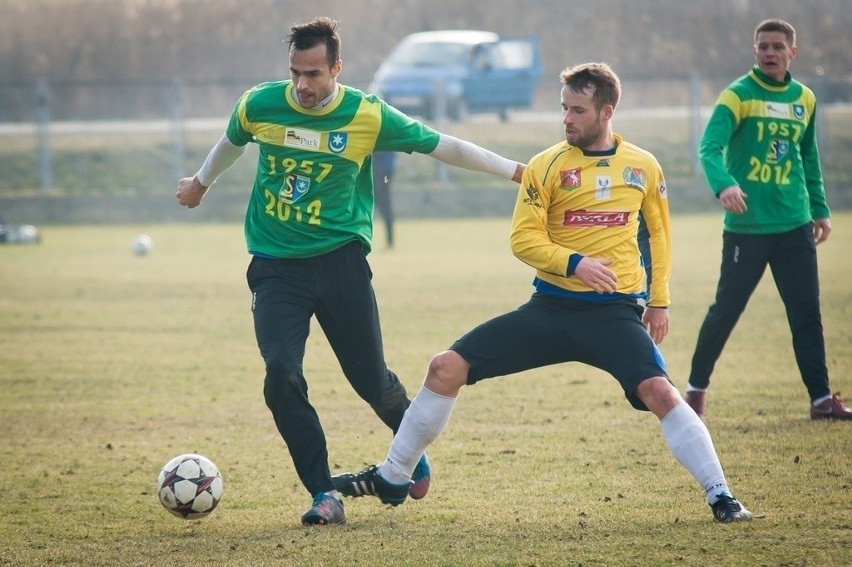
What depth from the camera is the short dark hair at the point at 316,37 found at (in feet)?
18.5

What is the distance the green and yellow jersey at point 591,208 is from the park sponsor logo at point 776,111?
7.20ft

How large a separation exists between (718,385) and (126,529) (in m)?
4.70

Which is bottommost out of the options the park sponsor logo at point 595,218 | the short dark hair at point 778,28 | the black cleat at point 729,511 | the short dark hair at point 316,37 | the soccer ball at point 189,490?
the soccer ball at point 189,490

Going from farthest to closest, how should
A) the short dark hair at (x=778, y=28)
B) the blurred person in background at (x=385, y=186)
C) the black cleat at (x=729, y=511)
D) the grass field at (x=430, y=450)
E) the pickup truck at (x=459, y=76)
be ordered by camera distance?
the pickup truck at (x=459, y=76), the blurred person in background at (x=385, y=186), the short dark hair at (x=778, y=28), the black cleat at (x=729, y=511), the grass field at (x=430, y=450)

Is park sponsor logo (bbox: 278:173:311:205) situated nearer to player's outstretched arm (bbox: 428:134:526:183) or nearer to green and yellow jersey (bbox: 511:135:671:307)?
player's outstretched arm (bbox: 428:134:526:183)

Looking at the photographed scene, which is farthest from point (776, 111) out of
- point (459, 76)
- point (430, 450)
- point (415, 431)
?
point (459, 76)

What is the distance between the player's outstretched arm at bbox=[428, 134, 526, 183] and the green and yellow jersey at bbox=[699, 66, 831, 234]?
1.93m

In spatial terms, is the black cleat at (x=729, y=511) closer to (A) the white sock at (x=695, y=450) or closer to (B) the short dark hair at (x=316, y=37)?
(A) the white sock at (x=695, y=450)

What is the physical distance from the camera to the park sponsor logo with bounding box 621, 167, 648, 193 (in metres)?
5.52

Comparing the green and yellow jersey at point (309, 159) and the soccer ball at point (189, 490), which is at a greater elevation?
the green and yellow jersey at point (309, 159)

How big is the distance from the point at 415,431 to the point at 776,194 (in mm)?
3082

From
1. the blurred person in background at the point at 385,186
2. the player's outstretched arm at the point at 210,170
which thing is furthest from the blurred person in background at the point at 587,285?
the blurred person in background at the point at 385,186

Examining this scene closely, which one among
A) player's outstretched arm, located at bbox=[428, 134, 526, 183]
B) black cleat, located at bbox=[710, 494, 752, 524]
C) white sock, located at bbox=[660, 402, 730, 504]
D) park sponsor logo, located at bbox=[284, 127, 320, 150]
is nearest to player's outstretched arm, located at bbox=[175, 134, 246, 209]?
park sponsor logo, located at bbox=[284, 127, 320, 150]

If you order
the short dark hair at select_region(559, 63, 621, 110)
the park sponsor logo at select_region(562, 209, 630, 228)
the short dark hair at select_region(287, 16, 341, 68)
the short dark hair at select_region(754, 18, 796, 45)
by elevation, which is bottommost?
the park sponsor logo at select_region(562, 209, 630, 228)
